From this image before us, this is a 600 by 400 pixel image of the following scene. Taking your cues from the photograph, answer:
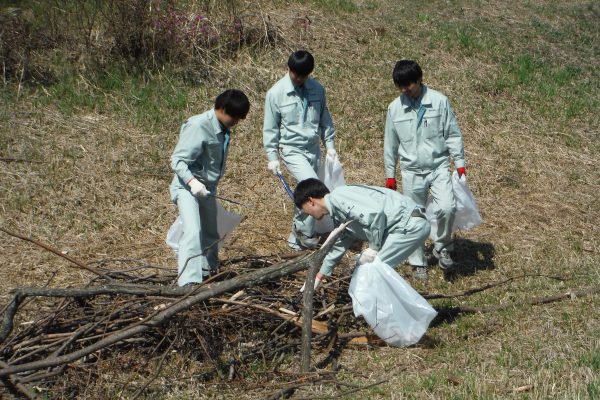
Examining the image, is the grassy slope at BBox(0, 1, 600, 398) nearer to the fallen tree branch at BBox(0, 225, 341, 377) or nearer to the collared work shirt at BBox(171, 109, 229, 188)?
the fallen tree branch at BBox(0, 225, 341, 377)

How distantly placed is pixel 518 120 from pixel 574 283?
4018mm

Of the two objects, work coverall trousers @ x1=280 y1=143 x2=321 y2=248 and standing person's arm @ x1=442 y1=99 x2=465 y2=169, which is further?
work coverall trousers @ x1=280 y1=143 x2=321 y2=248

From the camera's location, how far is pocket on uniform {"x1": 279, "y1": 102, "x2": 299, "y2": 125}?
262 inches

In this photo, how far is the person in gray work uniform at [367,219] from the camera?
5184mm

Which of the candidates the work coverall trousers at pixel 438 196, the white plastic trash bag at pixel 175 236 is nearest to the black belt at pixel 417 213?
the work coverall trousers at pixel 438 196

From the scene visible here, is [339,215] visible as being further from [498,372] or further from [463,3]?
[463,3]

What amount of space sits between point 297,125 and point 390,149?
780 millimetres

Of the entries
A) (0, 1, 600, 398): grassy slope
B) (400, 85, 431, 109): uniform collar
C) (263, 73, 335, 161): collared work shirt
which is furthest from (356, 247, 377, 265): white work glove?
(263, 73, 335, 161): collared work shirt

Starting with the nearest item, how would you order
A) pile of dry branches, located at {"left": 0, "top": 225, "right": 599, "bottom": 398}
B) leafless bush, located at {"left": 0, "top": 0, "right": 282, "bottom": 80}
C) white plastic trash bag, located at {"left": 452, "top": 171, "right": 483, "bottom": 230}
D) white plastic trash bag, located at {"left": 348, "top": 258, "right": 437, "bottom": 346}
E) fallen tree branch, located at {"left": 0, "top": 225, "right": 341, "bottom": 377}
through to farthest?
fallen tree branch, located at {"left": 0, "top": 225, "right": 341, "bottom": 377}
pile of dry branches, located at {"left": 0, "top": 225, "right": 599, "bottom": 398}
white plastic trash bag, located at {"left": 348, "top": 258, "right": 437, "bottom": 346}
white plastic trash bag, located at {"left": 452, "top": 171, "right": 483, "bottom": 230}
leafless bush, located at {"left": 0, "top": 0, "right": 282, "bottom": 80}

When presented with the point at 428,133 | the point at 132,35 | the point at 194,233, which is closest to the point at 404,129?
the point at 428,133

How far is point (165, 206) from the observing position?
8.00m

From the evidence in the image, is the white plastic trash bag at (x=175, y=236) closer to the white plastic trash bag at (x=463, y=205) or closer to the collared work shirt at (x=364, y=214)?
the collared work shirt at (x=364, y=214)

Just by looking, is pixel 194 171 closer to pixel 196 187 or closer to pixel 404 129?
pixel 196 187

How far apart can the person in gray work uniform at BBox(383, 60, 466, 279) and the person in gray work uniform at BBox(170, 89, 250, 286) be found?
4.54ft
